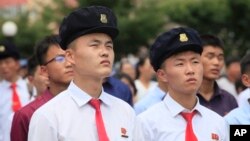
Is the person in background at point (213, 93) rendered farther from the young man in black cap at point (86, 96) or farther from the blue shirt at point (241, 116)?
the young man in black cap at point (86, 96)

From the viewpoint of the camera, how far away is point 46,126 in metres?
4.33

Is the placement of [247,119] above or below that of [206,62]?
below

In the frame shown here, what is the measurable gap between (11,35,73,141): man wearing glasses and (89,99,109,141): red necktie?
1.21 meters

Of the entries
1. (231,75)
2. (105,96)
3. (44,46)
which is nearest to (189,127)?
(105,96)

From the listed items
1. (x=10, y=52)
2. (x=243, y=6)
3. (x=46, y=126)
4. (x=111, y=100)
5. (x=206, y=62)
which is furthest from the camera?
(x=243, y=6)

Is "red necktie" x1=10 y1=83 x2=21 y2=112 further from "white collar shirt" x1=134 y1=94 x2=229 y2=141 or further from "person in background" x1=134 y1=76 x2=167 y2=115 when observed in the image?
"white collar shirt" x1=134 y1=94 x2=229 y2=141

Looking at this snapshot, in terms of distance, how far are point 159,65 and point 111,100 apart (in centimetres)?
85

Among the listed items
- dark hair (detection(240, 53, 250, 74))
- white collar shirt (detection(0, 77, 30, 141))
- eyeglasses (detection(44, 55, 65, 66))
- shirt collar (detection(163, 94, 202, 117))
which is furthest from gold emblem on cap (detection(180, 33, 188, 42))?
white collar shirt (detection(0, 77, 30, 141))

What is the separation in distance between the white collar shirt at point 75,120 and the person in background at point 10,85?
521 centimetres

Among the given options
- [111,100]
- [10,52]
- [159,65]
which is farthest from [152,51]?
[10,52]

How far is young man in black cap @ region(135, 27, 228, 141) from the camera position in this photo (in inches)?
199

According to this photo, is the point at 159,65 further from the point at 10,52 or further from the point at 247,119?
the point at 10,52

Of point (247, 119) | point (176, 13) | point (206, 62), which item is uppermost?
point (176, 13)

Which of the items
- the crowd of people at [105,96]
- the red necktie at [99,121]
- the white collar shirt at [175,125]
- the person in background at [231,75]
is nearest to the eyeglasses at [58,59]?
the crowd of people at [105,96]
